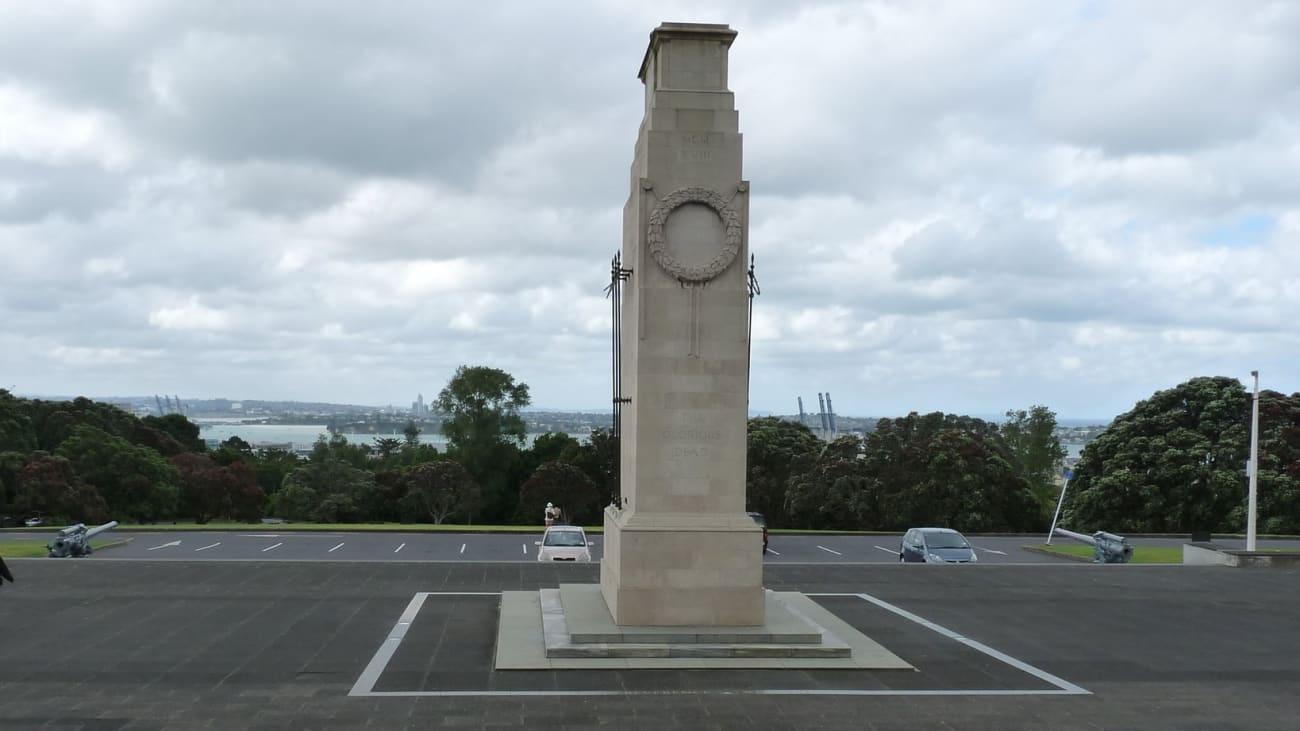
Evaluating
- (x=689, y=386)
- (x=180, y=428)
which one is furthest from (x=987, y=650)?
(x=180, y=428)

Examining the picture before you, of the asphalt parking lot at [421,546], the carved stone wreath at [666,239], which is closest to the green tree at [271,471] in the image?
the asphalt parking lot at [421,546]

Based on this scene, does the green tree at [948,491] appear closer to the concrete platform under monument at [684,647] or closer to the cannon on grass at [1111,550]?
the cannon on grass at [1111,550]

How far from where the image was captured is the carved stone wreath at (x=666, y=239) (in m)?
15.0

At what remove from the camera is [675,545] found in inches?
582

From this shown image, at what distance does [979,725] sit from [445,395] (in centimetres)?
6329

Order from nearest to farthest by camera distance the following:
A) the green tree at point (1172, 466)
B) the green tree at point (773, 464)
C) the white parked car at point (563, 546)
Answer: the white parked car at point (563, 546) < the green tree at point (1172, 466) < the green tree at point (773, 464)

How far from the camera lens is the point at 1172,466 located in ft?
147

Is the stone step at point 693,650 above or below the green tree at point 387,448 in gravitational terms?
above

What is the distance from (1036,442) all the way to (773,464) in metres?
31.1

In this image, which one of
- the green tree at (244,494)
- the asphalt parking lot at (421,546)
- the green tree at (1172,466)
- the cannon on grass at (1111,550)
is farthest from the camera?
the green tree at (244,494)

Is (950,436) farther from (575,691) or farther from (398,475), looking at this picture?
(575,691)

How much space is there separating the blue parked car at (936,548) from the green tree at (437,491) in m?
35.9

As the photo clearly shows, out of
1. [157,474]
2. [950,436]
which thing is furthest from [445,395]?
[950,436]

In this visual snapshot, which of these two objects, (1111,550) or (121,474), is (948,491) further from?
(121,474)
